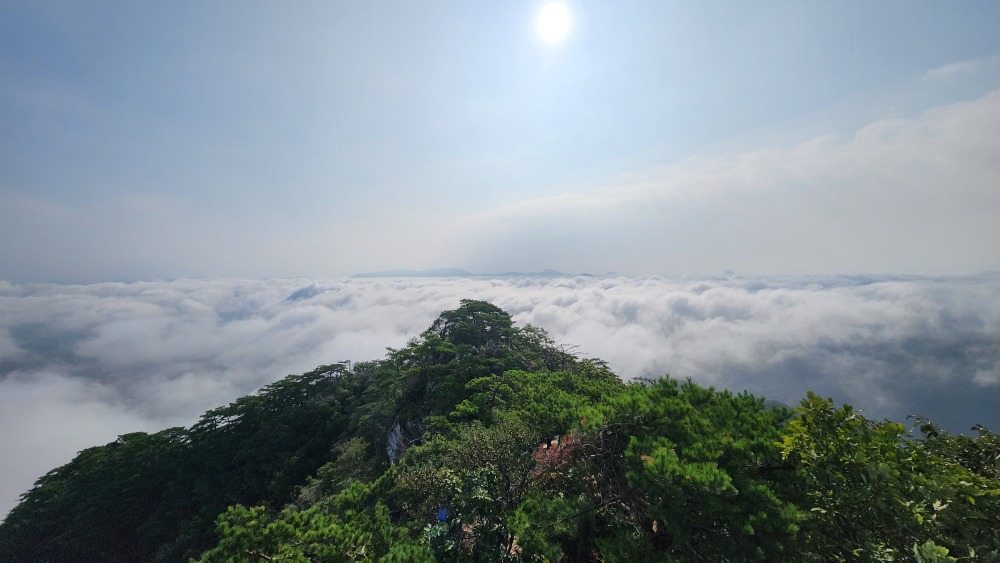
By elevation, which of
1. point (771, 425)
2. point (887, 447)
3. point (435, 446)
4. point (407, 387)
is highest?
point (887, 447)

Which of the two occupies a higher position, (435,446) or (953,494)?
(953,494)

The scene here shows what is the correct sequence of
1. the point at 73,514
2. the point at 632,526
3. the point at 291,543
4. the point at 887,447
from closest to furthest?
1. the point at 887,447
2. the point at 632,526
3. the point at 291,543
4. the point at 73,514

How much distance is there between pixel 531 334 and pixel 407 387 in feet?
53.5

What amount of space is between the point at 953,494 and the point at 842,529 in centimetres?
186

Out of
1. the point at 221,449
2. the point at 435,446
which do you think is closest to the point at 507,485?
the point at 435,446

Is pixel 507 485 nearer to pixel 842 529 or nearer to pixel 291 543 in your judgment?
pixel 291 543

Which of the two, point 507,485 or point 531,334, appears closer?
point 507,485

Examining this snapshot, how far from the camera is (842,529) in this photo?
7.05 m

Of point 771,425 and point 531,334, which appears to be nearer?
point 771,425

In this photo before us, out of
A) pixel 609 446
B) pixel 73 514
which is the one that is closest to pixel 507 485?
pixel 609 446

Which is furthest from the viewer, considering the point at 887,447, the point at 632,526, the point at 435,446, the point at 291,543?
the point at 435,446

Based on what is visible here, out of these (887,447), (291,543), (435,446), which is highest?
(887,447)

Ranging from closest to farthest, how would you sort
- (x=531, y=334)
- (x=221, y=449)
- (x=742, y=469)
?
(x=742, y=469) → (x=221, y=449) → (x=531, y=334)

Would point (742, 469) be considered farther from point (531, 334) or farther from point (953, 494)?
point (531, 334)
